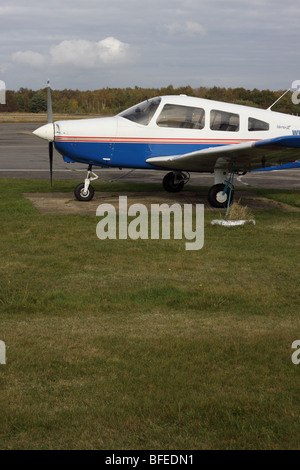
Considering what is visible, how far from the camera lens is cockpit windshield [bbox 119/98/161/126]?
44.3ft

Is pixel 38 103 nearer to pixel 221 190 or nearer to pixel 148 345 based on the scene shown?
pixel 221 190

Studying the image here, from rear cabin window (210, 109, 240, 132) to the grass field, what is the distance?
485 centimetres

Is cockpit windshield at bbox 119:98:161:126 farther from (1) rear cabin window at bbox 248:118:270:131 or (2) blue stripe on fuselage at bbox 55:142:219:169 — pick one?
(1) rear cabin window at bbox 248:118:270:131

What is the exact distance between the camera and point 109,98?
246 ft

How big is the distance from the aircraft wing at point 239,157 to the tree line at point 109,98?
35.4 metres

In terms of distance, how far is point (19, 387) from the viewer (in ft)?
15.4

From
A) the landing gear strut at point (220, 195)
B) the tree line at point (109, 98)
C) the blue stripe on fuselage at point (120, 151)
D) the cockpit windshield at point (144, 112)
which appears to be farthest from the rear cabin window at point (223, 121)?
the tree line at point (109, 98)

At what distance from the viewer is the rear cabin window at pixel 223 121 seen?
13746mm

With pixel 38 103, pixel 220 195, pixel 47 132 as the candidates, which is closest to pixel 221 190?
pixel 220 195

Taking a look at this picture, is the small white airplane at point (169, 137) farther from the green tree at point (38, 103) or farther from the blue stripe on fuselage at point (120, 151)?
the green tree at point (38, 103)

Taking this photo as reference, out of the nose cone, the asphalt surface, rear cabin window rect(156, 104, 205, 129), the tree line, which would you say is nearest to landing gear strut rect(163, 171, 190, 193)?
the asphalt surface
